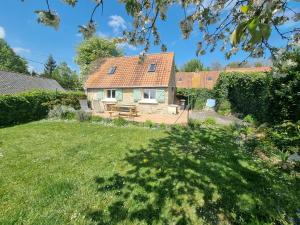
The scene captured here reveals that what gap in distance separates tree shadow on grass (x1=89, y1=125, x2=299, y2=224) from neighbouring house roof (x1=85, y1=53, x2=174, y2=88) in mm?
11424

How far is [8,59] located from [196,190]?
189ft

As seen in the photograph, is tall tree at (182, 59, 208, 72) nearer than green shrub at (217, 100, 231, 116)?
No

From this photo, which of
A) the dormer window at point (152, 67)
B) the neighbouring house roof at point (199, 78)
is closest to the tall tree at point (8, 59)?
the neighbouring house roof at point (199, 78)

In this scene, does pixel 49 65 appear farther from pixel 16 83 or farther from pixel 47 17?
pixel 47 17

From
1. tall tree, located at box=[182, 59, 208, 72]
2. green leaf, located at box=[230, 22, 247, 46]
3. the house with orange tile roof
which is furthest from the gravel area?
tall tree, located at box=[182, 59, 208, 72]

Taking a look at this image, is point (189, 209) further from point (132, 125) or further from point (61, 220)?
point (132, 125)

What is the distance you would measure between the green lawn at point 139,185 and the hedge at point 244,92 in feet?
21.0

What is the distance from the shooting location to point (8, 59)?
4638cm

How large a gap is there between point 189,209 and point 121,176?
1746 mm

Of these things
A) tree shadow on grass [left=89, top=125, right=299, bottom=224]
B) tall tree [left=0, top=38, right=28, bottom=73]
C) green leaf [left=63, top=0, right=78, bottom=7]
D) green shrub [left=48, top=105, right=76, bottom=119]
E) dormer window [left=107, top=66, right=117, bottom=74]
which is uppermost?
tall tree [left=0, top=38, right=28, bottom=73]

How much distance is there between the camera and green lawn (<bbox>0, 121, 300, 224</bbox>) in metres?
3.17

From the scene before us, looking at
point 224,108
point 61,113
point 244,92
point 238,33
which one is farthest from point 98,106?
point 238,33

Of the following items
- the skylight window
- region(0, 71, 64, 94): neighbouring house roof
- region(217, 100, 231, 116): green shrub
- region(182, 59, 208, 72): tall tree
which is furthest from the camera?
region(182, 59, 208, 72): tall tree

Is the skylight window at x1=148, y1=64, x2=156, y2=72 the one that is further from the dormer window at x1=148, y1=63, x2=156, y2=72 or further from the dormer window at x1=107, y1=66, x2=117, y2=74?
→ the dormer window at x1=107, y1=66, x2=117, y2=74
